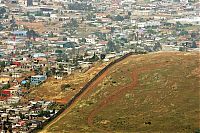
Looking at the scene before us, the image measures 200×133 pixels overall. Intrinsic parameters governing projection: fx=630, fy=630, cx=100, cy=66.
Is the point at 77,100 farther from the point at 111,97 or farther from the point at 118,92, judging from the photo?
the point at 118,92

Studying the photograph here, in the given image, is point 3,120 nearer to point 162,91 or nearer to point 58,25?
point 162,91

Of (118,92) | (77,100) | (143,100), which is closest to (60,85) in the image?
(77,100)

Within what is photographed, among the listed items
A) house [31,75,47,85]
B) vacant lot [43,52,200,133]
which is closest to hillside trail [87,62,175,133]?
vacant lot [43,52,200,133]

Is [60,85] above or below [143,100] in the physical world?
below

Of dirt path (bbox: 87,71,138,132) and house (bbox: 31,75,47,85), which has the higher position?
dirt path (bbox: 87,71,138,132)

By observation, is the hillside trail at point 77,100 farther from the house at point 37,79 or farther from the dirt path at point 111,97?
the house at point 37,79

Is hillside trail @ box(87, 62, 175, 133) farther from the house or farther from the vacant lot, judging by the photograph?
the house
